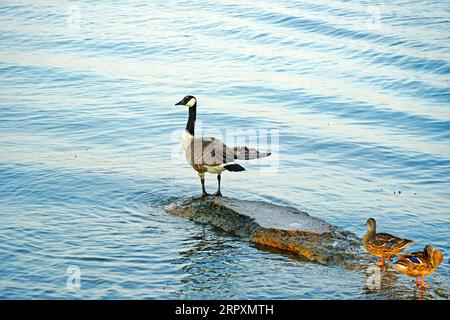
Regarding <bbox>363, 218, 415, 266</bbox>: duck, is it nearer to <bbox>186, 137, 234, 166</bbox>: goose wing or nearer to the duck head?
the duck head

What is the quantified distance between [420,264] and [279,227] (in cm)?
241

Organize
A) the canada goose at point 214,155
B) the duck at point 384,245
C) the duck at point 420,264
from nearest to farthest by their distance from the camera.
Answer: the duck at point 420,264 → the duck at point 384,245 → the canada goose at point 214,155

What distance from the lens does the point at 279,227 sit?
12148 mm

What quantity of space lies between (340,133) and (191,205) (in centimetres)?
678

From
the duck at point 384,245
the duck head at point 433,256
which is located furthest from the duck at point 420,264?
the duck at point 384,245

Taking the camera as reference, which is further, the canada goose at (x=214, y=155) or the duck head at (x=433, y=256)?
the canada goose at (x=214, y=155)

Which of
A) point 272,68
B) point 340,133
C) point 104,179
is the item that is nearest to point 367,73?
point 272,68

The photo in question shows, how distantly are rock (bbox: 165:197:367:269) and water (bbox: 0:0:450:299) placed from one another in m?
0.23

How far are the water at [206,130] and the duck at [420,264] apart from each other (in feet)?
0.79

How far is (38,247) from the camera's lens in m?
12.2

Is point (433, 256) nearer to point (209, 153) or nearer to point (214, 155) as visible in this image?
point (214, 155)

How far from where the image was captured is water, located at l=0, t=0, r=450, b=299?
11414 mm

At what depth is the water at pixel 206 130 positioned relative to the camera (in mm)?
11414

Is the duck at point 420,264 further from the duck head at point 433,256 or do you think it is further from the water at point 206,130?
the water at point 206,130
